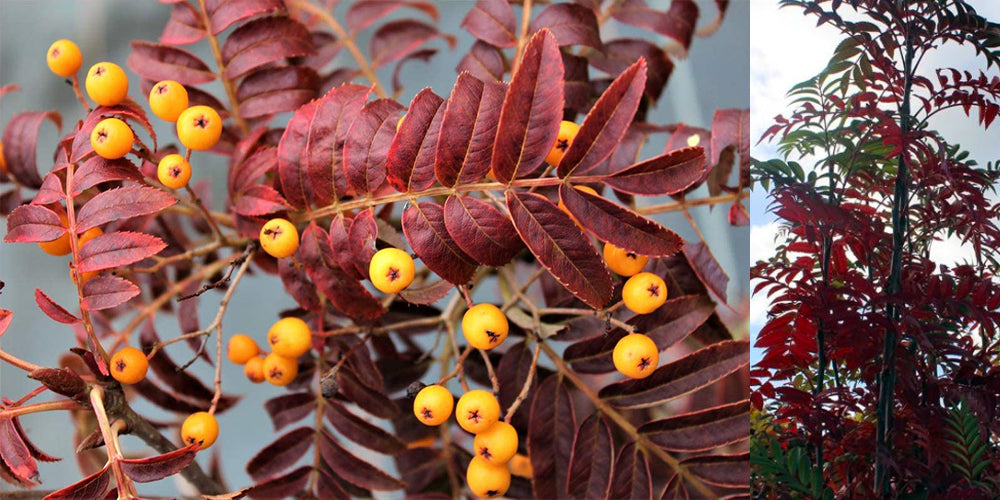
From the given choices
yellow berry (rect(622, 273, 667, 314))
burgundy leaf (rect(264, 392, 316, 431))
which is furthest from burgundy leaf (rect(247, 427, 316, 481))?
yellow berry (rect(622, 273, 667, 314))

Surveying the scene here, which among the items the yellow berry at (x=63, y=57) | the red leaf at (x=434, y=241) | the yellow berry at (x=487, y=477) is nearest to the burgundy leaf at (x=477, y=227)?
the red leaf at (x=434, y=241)

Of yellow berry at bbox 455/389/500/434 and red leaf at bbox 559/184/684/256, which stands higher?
red leaf at bbox 559/184/684/256

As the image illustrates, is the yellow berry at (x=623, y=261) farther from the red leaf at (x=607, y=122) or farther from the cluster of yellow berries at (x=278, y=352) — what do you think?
the cluster of yellow berries at (x=278, y=352)

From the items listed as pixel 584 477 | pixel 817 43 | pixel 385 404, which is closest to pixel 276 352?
pixel 385 404

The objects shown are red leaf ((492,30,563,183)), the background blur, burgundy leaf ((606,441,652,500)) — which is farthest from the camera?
the background blur

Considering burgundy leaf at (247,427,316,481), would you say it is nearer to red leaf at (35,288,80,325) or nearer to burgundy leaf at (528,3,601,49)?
red leaf at (35,288,80,325)

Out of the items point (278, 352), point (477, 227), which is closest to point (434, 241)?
point (477, 227)

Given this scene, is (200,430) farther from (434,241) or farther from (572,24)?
(572,24)

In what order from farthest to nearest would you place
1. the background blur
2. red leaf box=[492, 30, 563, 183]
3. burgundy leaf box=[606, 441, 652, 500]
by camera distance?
1. the background blur
2. burgundy leaf box=[606, 441, 652, 500]
3. red leaf box=[492, 30, 563, 183]

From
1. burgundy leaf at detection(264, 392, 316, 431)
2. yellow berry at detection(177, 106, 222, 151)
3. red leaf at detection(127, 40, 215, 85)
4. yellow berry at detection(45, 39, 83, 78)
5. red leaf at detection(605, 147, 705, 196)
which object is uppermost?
red leaf at detection(127, 40, 215, 85)
